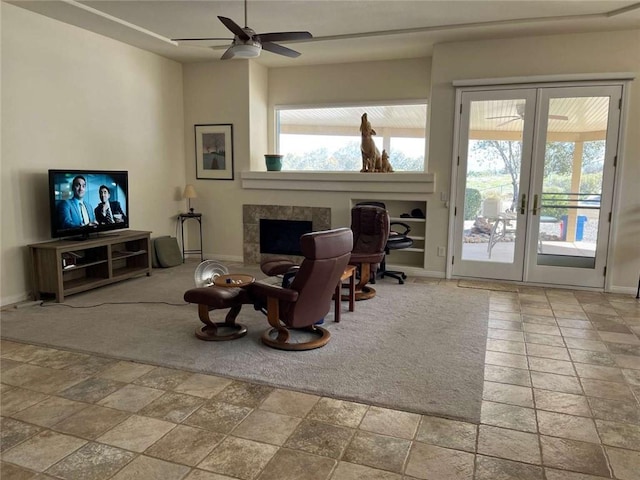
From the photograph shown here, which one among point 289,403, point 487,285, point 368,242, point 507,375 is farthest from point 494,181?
point 289,403

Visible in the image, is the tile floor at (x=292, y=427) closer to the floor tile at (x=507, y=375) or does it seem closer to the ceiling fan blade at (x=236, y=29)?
A: the floor tile at (x=507, y=375)

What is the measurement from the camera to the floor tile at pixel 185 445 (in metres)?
2.19

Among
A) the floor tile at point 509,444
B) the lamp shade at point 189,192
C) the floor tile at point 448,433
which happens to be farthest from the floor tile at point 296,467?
the lamp shade at point 189,192

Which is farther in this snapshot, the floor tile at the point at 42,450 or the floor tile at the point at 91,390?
the floor tile at the point at 91,390

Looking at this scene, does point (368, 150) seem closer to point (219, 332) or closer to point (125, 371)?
point (219, 332)

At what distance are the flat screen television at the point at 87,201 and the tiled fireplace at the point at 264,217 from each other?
1685mm

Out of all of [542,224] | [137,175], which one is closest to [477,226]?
[542,224]

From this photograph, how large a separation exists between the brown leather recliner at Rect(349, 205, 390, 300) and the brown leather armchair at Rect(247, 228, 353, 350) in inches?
45.6

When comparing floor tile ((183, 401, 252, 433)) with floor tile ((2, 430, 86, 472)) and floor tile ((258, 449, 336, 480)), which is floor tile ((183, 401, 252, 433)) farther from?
floor tile ((2, 430, 86, 472))

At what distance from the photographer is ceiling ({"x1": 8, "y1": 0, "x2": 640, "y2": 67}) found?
440 cm

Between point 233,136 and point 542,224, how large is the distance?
4.31 meters

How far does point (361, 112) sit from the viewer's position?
6777mm

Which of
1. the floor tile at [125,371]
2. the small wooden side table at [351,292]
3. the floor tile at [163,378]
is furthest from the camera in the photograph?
the small wooden side table at [351,292]

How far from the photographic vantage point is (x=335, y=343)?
3.62 meters
